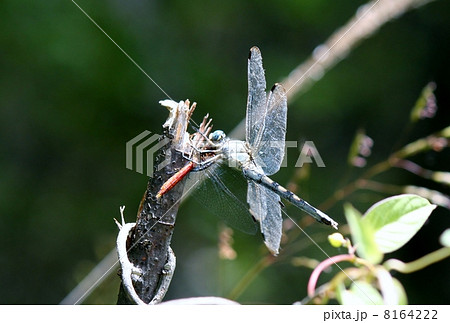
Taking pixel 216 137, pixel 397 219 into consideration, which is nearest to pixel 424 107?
pixel 216 137

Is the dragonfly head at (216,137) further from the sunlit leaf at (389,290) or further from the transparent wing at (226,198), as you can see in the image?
the sunlit leaf at (389,290)

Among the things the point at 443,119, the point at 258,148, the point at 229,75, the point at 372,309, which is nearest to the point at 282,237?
the point at 258,148

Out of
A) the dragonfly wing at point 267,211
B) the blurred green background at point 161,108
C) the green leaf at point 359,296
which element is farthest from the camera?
the blurred green background at point 161,108

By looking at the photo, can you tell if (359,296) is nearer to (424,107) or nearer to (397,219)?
(397,219)

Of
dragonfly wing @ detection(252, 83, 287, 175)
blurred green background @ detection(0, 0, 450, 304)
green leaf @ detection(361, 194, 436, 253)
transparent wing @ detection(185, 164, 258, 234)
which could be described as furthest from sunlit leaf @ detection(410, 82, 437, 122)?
blurred green background @ detection(0, 0, 450, 304)

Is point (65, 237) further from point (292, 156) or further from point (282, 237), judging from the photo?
point (282, 237)

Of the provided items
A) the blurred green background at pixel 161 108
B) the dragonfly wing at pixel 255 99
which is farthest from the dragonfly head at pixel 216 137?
the blurred green background at pixel 161 108

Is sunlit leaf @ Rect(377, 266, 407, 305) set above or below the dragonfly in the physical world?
below

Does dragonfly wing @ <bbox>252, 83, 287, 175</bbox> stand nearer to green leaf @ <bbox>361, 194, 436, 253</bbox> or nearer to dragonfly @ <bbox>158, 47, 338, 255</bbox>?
dragonfly @ <bbox>158, 47, 338, 255</bbox>
